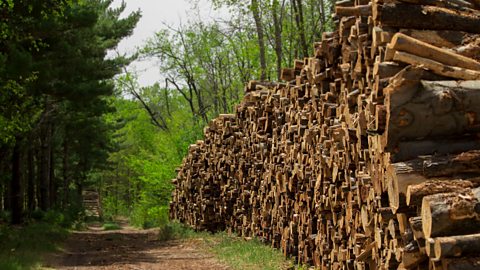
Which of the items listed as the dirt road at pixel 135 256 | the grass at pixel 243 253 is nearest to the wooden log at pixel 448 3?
the grass at pixel 243 253

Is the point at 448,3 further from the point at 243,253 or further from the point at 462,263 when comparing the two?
the point at 243,253

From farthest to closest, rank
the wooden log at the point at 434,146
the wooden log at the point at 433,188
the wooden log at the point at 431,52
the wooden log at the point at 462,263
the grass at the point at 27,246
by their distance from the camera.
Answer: the grass at the point at 27,246
the wooden log at the point at 431,52
the wooden log at the point at 434,146
the wooden log at the point at 433,188
the wooden log at the point at 462,263

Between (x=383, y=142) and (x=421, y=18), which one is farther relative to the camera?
(x=421, y=18)

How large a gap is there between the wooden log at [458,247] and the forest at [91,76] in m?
13.4

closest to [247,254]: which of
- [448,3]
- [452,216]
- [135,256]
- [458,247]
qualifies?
[135,256]

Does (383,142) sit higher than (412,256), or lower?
higher

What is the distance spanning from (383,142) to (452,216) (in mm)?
1010

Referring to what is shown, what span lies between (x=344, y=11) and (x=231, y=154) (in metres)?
9.77

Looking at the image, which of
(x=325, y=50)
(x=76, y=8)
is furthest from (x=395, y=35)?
(x=76, y=8)

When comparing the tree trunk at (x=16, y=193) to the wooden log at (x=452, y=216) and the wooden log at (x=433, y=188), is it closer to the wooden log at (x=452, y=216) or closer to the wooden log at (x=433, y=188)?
the wooden log at (x=433, y=188)

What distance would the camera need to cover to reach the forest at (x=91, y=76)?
61.3 ft

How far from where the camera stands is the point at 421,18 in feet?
20.3

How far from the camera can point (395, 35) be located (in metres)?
5.78

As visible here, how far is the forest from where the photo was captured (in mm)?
18672
